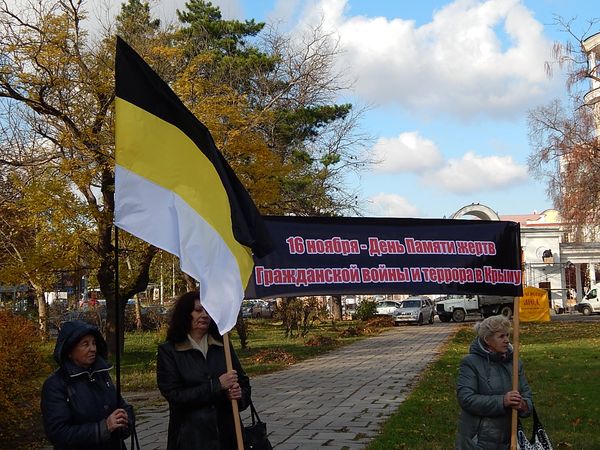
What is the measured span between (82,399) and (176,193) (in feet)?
4.46

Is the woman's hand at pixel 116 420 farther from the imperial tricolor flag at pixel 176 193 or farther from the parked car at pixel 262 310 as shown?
the parked car at pixel 262 310

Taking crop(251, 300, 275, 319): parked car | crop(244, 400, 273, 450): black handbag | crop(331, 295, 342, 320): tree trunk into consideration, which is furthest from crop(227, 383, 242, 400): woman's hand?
crop(251, 300, 275, 319): parked car

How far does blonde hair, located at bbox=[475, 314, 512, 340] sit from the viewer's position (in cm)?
497

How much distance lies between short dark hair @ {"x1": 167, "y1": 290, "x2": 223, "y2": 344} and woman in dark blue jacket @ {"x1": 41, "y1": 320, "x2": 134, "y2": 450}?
1.42 ft

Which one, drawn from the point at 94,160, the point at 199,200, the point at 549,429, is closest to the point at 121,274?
the point at 94,160

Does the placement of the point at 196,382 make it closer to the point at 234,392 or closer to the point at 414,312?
the point at 234,392

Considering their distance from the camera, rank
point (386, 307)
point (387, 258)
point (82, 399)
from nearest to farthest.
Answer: point (82, 399) → point (387, 258) → point (386, 307)

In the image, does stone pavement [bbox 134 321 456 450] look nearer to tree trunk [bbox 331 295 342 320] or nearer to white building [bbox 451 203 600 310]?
tree trunk [bbox 331 295 342 320]

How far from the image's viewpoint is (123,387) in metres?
14.5

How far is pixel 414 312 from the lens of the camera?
41.8 meters

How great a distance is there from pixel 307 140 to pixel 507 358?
3233 cm

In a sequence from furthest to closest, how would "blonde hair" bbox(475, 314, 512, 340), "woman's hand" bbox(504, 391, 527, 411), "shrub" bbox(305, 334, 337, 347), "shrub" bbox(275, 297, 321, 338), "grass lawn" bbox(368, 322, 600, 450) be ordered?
"shrub" bbox(275, 297, 321, 338) < "shrub" bbox(305, 334, 337, 347) < "grass lawn" bbox(368, 322, 600, 450) < "blonde hair" bbox(475, 314, 512, 340) < "woman's hand" bbox(504, 391, 527, 411)

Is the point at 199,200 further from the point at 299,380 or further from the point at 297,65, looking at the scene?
the point at 297,65

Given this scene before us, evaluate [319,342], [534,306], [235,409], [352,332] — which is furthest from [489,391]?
[534,306]
